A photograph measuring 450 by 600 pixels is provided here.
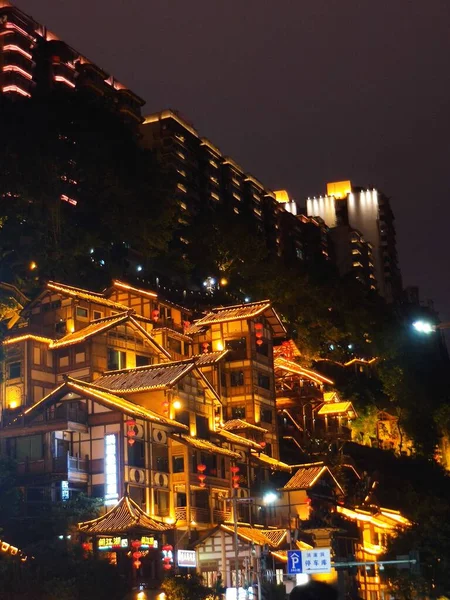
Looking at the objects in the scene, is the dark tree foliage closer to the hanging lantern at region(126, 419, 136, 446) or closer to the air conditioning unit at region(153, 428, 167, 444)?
the air conditioning unit at region(153, 428, 167, 444)

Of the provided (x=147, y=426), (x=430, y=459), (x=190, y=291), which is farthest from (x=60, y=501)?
(x=430, y=459)

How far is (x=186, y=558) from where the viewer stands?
1844 inches

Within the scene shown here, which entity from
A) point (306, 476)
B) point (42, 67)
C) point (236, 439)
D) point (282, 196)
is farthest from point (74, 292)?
point (282, 196)

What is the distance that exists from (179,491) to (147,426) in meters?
4.53

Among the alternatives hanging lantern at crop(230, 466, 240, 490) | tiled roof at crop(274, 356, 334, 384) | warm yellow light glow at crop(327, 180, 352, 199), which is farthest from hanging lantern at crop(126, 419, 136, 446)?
warm yellow light glow at crop(327, 180, 352, 199)

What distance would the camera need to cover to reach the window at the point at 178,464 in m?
51.5

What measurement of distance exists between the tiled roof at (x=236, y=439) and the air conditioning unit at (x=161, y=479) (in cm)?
→ 677

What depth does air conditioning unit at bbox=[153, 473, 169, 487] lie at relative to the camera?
49688 mm

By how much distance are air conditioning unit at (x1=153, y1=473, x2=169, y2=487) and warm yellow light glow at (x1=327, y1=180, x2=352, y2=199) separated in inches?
5700

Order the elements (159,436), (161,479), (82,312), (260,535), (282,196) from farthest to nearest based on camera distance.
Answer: (282,196) → (82,312) → (260,535) → (159,436) → (161,479)

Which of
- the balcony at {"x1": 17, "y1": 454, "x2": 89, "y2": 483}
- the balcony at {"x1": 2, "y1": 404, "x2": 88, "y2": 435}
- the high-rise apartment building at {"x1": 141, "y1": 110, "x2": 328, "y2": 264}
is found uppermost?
the high-rise apartment building at {"x1": 141, "y1": 110, "x2": 328, "y2": 264}

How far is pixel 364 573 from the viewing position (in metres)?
65.2

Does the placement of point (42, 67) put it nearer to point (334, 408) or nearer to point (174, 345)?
point (174, 345)

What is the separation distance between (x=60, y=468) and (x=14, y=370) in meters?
12.1
